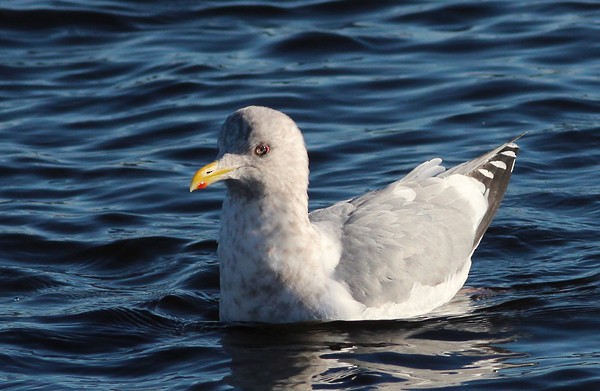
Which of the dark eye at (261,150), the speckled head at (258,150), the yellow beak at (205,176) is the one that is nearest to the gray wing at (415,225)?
the speckled head at (258,150)

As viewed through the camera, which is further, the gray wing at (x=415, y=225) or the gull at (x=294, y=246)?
the gray wing at (x=415, y=225)

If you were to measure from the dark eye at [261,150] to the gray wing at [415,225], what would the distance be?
768 millimetres

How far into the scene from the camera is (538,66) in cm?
1338

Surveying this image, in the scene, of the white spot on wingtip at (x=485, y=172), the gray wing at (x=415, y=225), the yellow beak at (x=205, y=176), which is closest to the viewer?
the yellow beak at (x=205, y=176)

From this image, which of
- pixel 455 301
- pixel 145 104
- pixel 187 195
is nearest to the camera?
pixel 455 301

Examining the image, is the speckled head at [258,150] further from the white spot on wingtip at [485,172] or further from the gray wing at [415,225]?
the white spot on wingtip at [485,172]

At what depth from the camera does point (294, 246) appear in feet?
24.9

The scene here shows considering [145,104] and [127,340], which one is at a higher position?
[145,104]

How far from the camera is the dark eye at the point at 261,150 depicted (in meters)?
7.43

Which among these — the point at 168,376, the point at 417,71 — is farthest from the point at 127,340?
the point at 417,71

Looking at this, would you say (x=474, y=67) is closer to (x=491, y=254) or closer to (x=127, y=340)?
(x=491, y=254)

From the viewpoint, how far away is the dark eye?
24.4 ft

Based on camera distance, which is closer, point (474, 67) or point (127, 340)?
point (127, 340)

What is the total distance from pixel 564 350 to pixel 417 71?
6259 millimetres
